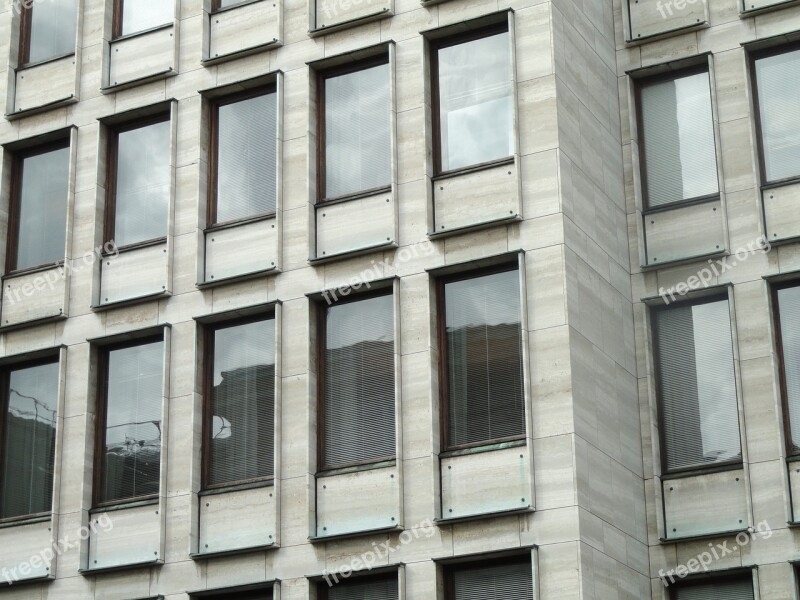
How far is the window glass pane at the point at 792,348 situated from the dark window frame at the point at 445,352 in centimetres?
507

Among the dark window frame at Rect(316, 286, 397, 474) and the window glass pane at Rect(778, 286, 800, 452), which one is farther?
the dark window frame at Rect(316, 286, 397, 474)

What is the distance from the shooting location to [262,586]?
2941 cm

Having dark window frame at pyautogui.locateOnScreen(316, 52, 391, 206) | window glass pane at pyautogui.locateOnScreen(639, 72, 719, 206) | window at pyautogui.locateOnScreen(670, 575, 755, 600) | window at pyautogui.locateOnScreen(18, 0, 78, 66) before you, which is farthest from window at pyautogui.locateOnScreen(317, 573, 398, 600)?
window at pyautogui.locateOnScreen(18, 0, 78, 66)

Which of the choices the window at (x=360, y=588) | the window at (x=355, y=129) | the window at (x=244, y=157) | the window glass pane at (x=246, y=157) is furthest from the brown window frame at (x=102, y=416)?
the window at (x=355, y=129)

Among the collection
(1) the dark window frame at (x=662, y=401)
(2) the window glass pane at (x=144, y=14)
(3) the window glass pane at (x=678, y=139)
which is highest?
(2) the window glass pane at (x=144, y=14)

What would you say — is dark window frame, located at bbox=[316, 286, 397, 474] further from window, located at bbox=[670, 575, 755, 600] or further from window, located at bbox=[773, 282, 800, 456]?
window, located at bbox=[773, 282, 800, 456]

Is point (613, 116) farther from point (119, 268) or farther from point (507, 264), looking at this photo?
point (119, 268)

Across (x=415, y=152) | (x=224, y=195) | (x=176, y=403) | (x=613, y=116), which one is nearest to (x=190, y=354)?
(x=176, y=403)

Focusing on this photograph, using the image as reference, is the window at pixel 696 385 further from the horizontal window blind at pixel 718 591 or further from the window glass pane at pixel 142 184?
the window glass pane at pixel 142 184

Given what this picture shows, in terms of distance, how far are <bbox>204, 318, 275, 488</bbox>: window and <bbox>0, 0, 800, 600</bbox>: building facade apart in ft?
0.22

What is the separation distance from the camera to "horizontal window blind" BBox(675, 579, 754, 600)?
93.8ft

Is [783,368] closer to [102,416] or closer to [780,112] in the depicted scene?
[780,112]

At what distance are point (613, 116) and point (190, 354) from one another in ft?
31.8

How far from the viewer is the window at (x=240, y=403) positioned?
3067 cm
